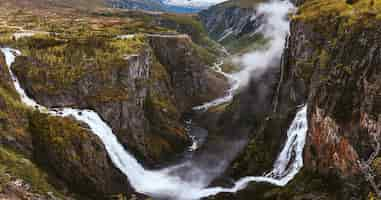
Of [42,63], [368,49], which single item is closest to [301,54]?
[368,49]

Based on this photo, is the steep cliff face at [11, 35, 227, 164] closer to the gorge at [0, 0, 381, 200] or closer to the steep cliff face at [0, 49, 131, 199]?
the gorge at [0, 0, 381, 200]

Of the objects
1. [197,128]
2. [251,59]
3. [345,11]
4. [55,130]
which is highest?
→ [345,11]

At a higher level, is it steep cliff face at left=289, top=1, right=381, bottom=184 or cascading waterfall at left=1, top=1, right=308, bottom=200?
steep cliff face at left=289, top=1, right=381, bottom=184

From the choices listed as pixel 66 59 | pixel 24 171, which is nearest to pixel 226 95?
pixel 66 59

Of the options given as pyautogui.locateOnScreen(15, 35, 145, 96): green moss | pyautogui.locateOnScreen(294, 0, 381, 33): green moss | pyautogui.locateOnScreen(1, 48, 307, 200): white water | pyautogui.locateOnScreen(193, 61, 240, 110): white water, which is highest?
pyautogui.locateOnScreen(294, 0, 381, 33): green moss

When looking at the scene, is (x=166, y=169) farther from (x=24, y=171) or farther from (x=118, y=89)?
(x=24, y=171)

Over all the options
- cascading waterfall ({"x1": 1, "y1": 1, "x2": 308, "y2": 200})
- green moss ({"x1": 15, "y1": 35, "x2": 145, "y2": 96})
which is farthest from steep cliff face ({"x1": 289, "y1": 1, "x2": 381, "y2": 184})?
green moss ({"x1": 15, "y1": 35, "x2": 145, "y2": 96})

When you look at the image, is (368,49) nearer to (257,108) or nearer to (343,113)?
(343,113)

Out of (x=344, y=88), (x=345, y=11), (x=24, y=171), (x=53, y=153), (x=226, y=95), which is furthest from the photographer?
(x=226, y=95)
